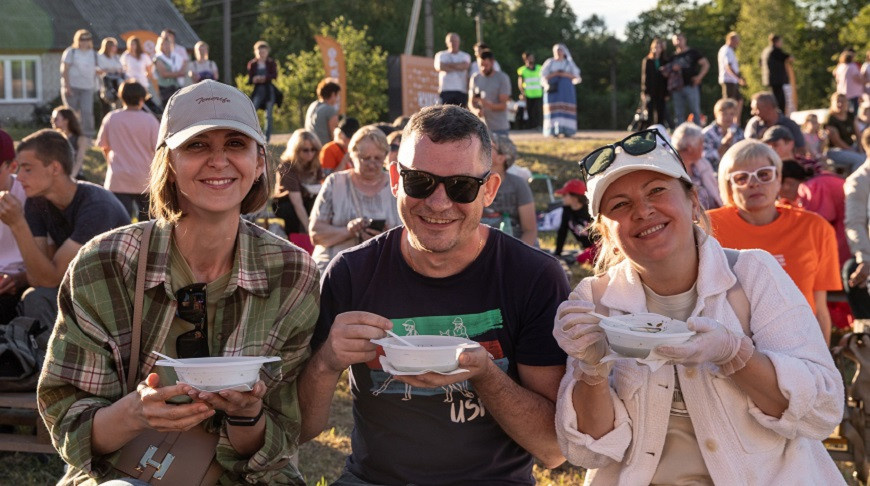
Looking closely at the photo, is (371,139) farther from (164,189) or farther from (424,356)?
(424,356)

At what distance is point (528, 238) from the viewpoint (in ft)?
27.1

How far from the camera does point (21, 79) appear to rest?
37.8 meters

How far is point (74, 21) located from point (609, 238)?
41.1 meters

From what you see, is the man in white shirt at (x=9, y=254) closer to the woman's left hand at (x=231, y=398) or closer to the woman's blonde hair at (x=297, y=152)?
the woman's left hand at (x=231, y=398)

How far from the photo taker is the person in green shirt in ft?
90.9

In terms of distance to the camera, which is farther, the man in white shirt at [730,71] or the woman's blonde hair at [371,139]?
the man in white shirt at [730,71]

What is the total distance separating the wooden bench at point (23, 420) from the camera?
5367 millimetres

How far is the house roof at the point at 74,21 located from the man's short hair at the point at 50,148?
30621 mm

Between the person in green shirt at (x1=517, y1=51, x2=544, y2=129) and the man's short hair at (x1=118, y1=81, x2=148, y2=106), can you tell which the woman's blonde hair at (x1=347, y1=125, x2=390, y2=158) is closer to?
the man's short hair at (x1=118, y1=81, x2=148, y2=106)

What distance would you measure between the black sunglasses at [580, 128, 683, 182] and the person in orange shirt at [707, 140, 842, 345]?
8.89ft

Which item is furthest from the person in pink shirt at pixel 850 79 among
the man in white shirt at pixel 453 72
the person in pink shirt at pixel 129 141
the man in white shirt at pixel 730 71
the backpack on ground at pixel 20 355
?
the backpack on ground at pixel 20 355

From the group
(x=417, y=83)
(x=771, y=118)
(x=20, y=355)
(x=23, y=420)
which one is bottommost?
(x=23, y=420)

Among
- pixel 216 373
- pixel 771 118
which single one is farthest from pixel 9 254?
pixel 771 118

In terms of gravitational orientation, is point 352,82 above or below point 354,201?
above
